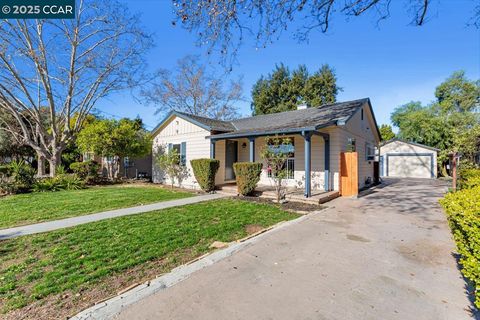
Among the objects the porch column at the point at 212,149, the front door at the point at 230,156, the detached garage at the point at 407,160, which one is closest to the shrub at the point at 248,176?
the porch column at the point at 212,149

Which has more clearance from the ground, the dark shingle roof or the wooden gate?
the dark shingle roof

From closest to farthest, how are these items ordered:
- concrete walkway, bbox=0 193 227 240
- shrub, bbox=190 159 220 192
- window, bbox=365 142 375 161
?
1. concrete walkway, bbox=0 193 227 240
2. shrub, bbox=190 159 220 192
3. window, bbox=365 142 375 161

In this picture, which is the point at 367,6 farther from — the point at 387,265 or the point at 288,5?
the point at 387,265

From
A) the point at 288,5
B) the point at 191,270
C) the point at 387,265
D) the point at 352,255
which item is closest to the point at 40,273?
the point at 191,270

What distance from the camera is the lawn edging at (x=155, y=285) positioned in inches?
89.7

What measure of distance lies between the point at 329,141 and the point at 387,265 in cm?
703

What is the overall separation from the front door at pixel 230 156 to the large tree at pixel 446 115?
19.3 m

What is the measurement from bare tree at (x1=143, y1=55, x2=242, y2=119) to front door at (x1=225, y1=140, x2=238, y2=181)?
15.3 meters

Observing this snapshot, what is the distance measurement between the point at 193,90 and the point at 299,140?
18851 mm

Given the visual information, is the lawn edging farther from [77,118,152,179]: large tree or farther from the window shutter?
[77,118,152,179]: large tree

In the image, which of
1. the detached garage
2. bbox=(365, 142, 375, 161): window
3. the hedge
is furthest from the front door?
the detached garage

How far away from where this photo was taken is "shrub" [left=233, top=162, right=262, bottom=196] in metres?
9.15

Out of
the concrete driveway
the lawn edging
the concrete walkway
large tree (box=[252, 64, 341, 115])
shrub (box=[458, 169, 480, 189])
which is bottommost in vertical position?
the concrete driveway

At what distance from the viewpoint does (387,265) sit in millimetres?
3422
